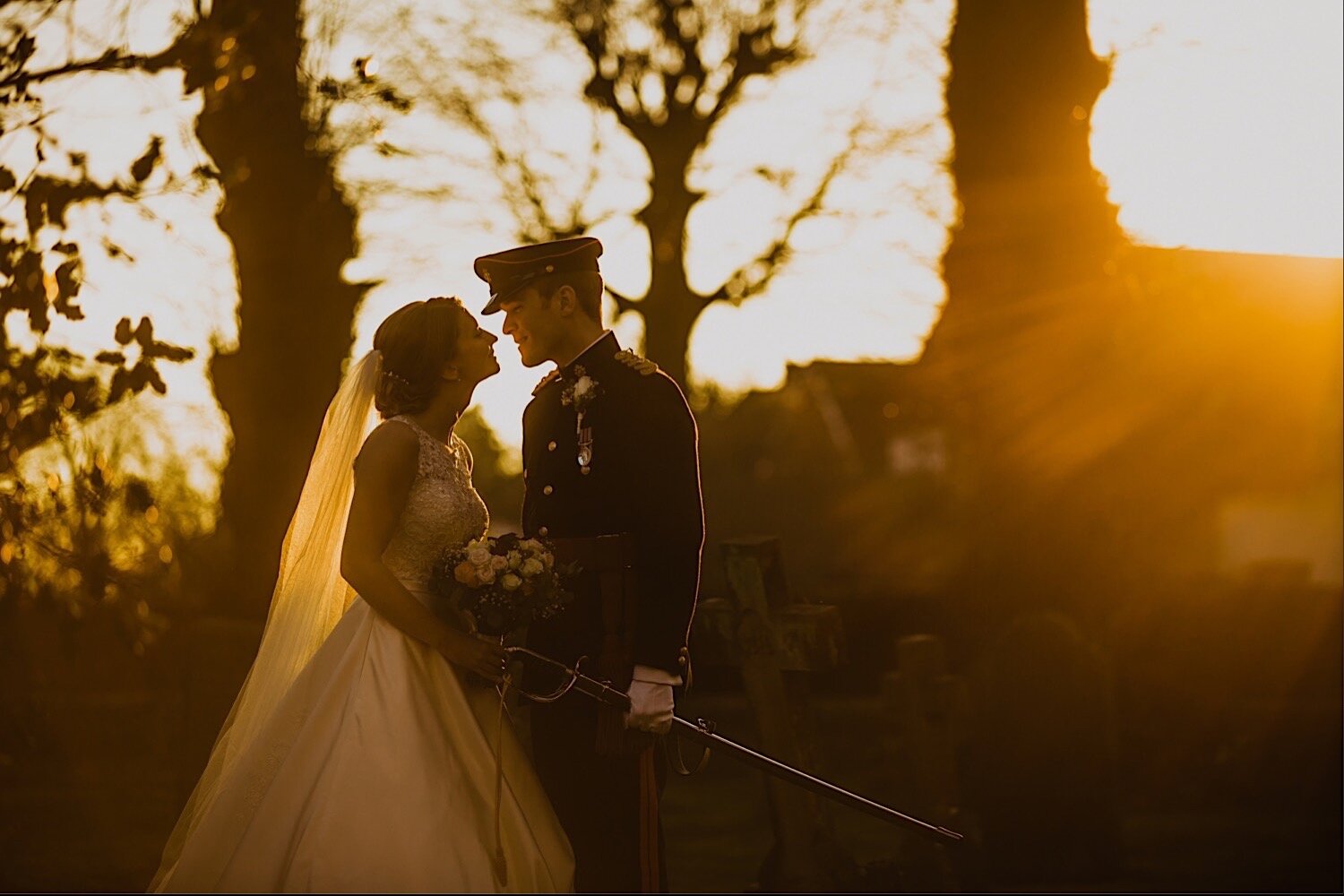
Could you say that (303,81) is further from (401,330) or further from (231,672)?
(401,330)

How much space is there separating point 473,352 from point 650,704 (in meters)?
1.38

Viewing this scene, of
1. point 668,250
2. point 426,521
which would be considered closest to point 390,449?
point 426,521

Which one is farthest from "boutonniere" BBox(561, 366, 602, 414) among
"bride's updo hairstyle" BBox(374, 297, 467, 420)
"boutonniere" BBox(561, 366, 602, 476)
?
"bride's updo hairstyle" BBox(374, 297, 467, 420)

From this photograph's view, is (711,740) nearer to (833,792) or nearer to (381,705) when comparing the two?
(833,792)

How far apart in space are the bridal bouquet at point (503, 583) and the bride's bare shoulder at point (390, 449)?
1.17 ft

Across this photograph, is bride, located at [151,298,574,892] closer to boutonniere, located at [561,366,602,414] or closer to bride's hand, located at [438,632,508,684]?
bride's hand, located at [438,632,508,684]

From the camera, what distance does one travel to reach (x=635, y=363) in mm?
5246

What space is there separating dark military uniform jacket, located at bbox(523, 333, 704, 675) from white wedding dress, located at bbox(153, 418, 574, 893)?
1.05 feet

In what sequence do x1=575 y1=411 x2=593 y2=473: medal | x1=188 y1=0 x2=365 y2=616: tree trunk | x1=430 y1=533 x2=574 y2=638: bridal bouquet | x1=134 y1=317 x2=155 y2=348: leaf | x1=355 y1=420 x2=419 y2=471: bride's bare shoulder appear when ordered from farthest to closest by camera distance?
1. x1=188 y1=0 x2=365 y2=616: tree trunk
2. x1=134 y1=317 x2=155 y2=348: leaf
3. x1=575 y1=411 x2=593 y2=473: medal
4. x1=355 y1=420 x2=419 y2=471: bride's bare shoulder
5. x1=430 y1=533 x2=574 y2=638: bridal bouquet

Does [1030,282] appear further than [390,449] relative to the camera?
Yes

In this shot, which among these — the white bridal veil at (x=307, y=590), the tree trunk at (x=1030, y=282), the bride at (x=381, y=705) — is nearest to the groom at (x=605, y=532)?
the bride at (x=381, y=705)

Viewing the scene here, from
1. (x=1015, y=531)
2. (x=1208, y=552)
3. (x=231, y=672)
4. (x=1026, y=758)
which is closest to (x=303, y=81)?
(x=231, y=672)

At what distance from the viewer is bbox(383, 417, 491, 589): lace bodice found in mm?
5105

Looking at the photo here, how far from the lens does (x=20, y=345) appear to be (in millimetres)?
6559
